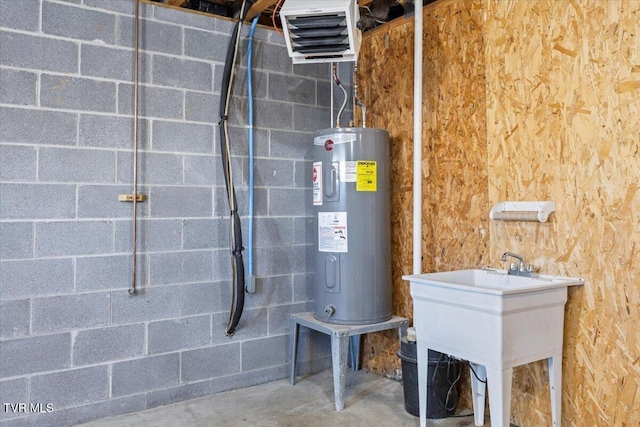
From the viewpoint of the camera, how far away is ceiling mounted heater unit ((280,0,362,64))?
2.20 metres

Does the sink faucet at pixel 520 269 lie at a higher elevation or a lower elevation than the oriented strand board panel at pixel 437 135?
lower

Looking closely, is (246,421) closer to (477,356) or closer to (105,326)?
(105,326)

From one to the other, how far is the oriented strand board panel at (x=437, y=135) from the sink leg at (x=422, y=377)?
0.58 m

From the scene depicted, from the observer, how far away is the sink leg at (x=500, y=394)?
182cm

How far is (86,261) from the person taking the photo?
2455 millimetres

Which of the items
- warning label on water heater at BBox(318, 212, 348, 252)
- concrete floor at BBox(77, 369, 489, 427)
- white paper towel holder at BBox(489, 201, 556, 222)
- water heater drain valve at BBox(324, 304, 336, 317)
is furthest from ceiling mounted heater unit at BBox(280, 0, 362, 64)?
concrete floor at BBox(77, 369, 489, 427)

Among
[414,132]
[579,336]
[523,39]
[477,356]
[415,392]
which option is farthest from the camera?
[414,132]

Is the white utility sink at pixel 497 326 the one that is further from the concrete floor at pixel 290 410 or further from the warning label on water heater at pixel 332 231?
the warning label on water heater at pixel 332 231

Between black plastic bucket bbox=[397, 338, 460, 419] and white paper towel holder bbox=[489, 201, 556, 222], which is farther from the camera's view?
black plastic bucket bbox=[397, 338, 460, 419]

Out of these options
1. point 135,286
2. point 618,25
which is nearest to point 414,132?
point 618,25

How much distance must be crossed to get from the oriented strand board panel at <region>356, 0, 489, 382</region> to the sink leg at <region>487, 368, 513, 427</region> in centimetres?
75

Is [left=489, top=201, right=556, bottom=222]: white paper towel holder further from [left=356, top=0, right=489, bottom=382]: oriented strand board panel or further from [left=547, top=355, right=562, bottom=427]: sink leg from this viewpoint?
[left=547, top=355, right=562, bottom=427]: sink leg

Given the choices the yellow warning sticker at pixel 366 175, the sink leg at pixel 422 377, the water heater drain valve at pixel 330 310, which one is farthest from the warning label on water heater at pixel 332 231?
the sink leg at pixel 422 377

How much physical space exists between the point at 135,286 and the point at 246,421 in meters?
0.92
